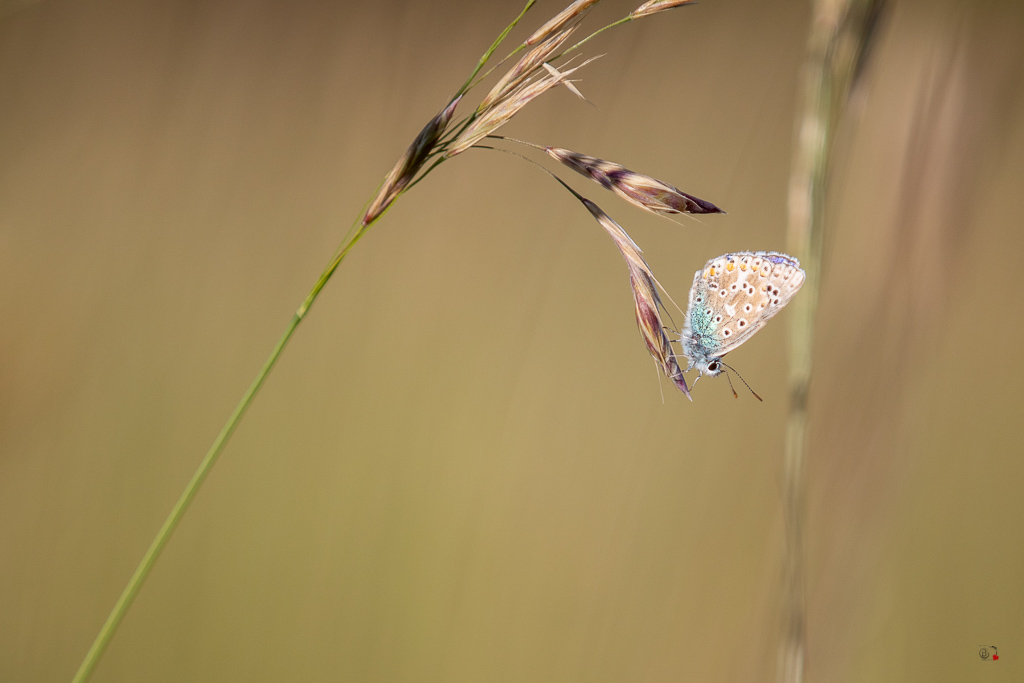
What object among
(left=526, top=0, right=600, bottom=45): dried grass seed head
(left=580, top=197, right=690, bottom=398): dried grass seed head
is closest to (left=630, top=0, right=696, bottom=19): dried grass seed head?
(left=526, top=0, right=600, bottom=45): dried grass seed head

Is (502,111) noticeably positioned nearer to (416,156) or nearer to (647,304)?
(416,156)

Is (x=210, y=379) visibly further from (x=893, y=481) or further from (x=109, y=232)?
(x=893, y=481)

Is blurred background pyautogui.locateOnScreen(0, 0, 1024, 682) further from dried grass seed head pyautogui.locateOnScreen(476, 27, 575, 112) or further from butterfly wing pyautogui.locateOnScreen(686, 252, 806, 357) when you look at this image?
dried grass seed head pyautogui.locateOnScreen(476, 27, 575, 112)

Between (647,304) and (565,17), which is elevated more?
(565,17)

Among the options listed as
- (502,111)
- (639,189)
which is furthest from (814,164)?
(502,111)

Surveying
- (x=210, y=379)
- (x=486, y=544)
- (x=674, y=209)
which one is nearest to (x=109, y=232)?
(x=210, y=379)

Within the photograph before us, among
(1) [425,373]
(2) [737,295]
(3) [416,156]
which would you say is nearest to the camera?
(3) [416,156]

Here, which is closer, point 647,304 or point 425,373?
point 647,304
